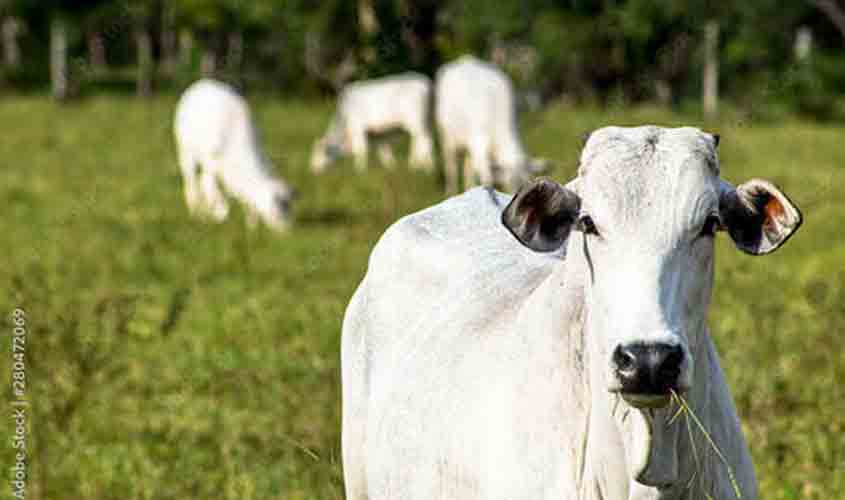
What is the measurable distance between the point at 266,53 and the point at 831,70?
1505cm

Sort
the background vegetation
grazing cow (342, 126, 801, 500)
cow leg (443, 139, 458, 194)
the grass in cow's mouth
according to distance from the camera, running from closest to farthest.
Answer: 1. grazing cow (342, 126, 801, 500)
2. the grass in cow's mouth
3. the background vegetation
4. cow leg (443, 139, 458, 194)

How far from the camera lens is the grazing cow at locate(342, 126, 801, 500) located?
9.73 feet

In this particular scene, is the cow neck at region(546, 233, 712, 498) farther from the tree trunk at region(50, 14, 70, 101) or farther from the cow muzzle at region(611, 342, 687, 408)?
the tree trunk at region(50, 14, 70, 101)

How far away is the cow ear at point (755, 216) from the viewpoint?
3115 mm

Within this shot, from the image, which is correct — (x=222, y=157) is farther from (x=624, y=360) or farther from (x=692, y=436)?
(x=624, y=360)

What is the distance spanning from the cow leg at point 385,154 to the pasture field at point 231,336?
10.5 ft

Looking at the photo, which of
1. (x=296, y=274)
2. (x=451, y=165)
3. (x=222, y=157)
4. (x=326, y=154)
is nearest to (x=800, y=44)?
(x=451, y=165)

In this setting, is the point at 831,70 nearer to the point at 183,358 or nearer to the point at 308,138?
the point at 308,138

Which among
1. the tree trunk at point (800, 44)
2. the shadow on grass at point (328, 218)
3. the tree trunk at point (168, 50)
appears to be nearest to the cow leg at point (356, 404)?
the shadow on grass at point (328, 218)

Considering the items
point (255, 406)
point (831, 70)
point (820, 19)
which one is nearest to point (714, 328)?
point (255, 406)

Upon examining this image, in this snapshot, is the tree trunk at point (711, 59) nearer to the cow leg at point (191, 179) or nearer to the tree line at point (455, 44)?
the tree line at point (455, 44)

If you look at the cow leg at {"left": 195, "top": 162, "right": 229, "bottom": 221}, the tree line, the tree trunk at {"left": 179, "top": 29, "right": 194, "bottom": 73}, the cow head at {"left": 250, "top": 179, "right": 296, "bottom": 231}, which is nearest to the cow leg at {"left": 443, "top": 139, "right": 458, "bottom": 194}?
the tree line

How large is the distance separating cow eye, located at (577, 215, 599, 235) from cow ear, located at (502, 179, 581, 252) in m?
0.07

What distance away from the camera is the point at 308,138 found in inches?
1024
